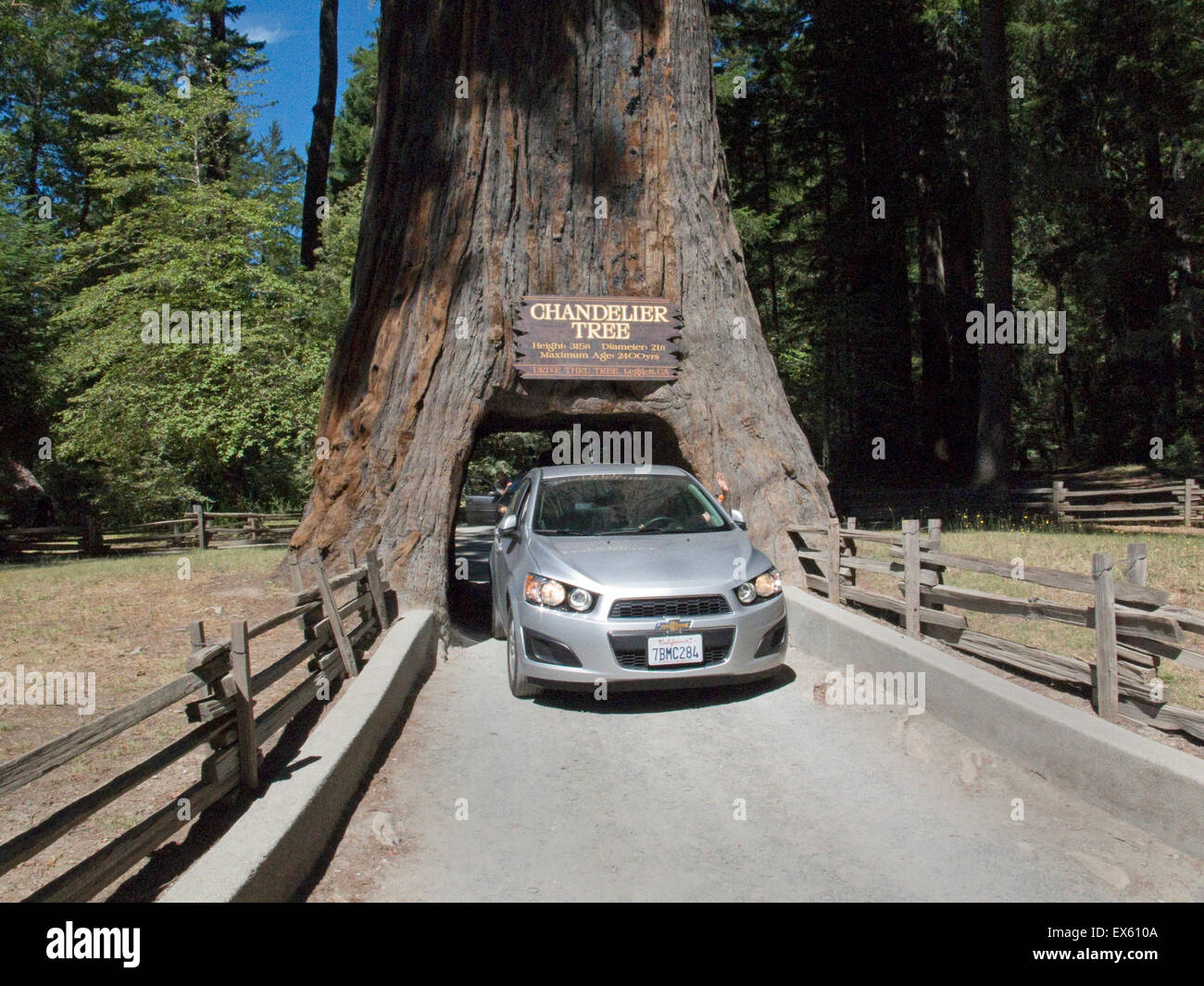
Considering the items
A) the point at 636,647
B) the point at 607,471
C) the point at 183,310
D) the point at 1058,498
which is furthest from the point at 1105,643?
the point at 183,310

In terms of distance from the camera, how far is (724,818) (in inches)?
193

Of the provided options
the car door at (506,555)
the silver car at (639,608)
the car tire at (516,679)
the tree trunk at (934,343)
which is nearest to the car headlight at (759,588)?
the silver car at (639,608)

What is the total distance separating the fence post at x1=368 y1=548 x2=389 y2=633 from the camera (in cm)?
897

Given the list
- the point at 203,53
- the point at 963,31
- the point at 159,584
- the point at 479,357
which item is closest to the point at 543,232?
the point at 479,357

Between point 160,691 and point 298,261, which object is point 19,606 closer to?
point 160,691

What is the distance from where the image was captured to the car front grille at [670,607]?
263 inches

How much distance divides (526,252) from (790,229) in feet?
90.3

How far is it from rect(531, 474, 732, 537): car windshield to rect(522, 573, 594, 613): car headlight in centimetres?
94

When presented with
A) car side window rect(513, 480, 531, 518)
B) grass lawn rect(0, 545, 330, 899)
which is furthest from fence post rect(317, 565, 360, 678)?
car side window rect(513, 480, 531, 518)

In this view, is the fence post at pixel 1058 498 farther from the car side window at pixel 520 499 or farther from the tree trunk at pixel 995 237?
the car side window at pixel 520 499

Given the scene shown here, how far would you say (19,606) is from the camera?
11430 mm

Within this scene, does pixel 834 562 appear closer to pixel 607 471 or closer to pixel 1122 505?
pixel 607 471

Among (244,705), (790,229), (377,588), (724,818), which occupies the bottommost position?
(724,818)

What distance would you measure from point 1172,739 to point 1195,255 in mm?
32769
